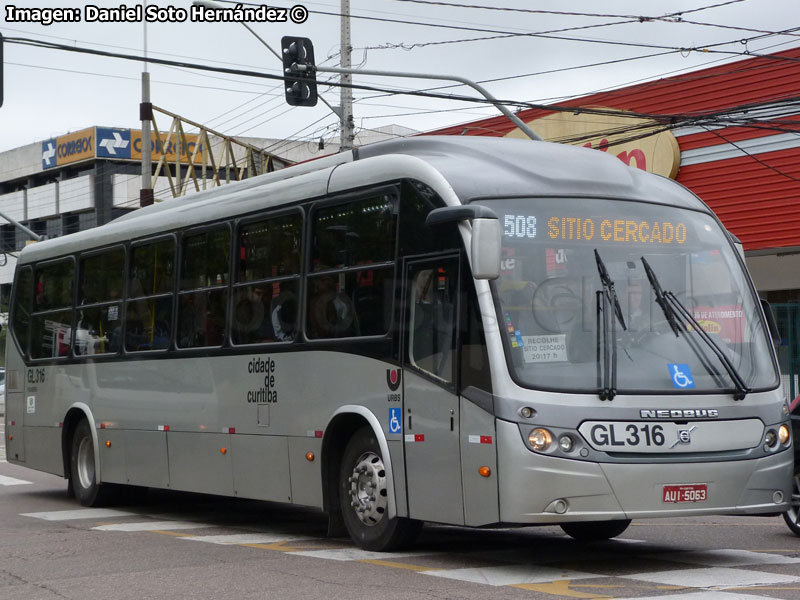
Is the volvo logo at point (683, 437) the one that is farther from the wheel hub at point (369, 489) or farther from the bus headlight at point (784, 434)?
the wheel hub at point (369, 489)

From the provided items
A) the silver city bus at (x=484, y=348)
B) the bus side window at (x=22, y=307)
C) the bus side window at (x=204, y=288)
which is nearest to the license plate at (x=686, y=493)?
the silver city bus at (x=484, y=348)

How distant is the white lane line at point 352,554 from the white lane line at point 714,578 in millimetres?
1965

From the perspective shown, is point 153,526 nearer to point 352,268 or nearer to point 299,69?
point 352,268

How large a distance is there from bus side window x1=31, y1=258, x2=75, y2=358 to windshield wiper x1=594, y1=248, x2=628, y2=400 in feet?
29.5

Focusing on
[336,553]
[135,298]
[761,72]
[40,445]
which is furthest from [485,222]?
[761,72]

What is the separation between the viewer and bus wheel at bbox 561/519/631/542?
1112 centimetres

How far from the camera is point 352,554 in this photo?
10.3 metres

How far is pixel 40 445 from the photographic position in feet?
55.8

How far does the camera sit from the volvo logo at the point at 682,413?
915cm

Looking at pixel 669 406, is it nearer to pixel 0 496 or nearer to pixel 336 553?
pixel 336 553

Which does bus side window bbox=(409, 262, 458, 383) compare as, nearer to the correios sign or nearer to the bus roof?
the bus roof

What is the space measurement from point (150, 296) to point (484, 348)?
6.28m

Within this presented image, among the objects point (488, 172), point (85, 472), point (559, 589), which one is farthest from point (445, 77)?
point (559, 589)

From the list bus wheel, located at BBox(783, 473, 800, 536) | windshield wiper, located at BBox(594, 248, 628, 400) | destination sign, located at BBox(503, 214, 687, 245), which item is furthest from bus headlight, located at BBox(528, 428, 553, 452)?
bus wheel, located at BBox(783, 473, 800, 536)
